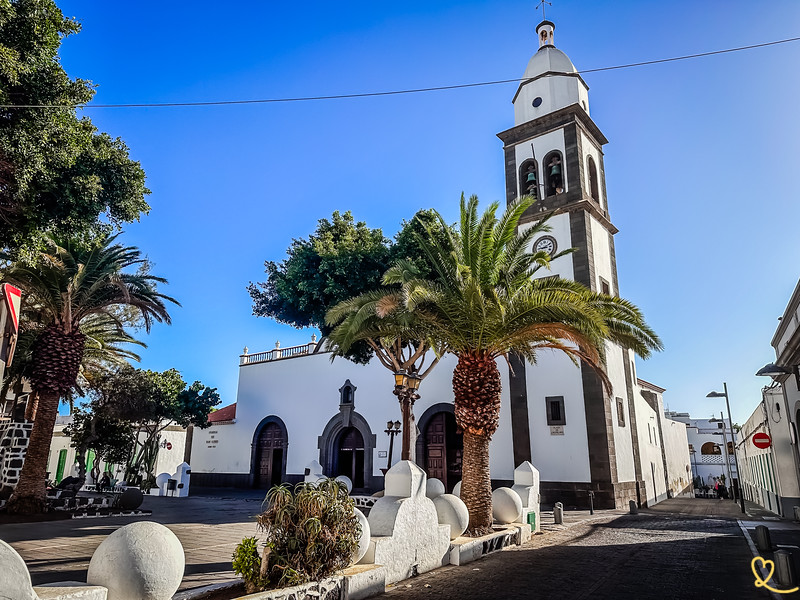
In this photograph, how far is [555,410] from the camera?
19.3 m

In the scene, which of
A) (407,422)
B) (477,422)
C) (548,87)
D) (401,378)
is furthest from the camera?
(548,87)

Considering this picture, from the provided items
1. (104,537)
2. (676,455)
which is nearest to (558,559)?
(104,537)

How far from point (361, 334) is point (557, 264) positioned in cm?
1041

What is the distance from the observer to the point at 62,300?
44.2 ft

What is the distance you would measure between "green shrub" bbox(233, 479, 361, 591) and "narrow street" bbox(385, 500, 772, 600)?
3.88 feet

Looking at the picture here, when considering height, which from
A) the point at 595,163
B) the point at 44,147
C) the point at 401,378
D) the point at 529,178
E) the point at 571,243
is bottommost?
the point at 401,378

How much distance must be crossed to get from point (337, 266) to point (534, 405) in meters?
8.81

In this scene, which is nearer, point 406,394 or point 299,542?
point 299,542

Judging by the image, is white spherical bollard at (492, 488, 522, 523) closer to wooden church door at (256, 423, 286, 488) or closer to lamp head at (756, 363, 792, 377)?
lamp head at (756, 363, 792, 377)

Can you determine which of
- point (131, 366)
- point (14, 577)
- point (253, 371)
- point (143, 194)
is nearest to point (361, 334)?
point (143, 194)

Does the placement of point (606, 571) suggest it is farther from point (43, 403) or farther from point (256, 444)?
point (256, 444)

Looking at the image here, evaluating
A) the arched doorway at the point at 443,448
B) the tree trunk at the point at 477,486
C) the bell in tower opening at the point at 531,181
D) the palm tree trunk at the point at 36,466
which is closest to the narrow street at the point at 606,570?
the tree trunk at the point at 477,486

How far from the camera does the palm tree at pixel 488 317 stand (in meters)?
10.1

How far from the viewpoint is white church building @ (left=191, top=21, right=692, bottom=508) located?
1870cm
